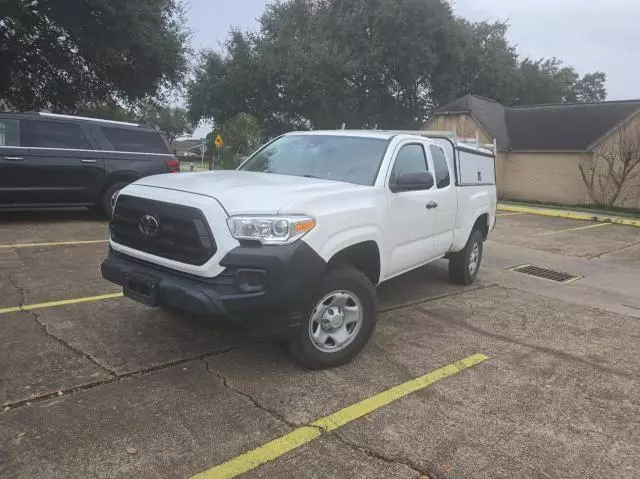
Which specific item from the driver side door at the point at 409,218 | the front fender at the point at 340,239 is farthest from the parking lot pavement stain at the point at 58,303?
the driver side door at the point at 409,218

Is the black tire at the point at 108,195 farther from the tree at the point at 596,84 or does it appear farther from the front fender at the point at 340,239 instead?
the tree at the point at 596,84

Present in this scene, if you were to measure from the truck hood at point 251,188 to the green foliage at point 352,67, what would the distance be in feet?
103

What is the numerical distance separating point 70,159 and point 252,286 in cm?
723

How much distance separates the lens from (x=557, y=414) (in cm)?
361

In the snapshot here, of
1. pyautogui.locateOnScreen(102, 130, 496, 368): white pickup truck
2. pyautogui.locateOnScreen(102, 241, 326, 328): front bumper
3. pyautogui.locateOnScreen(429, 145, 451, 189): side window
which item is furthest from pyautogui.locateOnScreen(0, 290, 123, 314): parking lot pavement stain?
pyautogui.locateOnScreen(429, 145, 451, 189): side window

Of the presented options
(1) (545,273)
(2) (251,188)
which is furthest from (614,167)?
(2) (251,188)

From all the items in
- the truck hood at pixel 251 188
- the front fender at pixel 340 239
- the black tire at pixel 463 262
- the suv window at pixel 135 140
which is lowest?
the black tire at pixel 463 262

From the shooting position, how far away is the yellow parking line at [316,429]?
280cm

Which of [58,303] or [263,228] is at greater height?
[263,228]

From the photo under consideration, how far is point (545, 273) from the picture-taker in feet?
28.5

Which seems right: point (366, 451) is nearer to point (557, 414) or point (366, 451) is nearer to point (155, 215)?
point (557, 414)

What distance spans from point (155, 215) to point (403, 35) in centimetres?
3516

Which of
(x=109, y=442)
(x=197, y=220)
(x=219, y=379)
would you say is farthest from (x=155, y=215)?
(x=109, y=442)

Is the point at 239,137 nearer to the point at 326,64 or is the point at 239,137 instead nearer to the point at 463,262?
the point at 326,64
